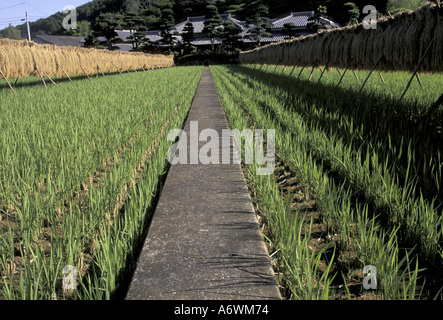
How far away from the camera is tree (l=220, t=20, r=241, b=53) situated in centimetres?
4000

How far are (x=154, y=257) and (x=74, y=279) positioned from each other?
1.04 feet

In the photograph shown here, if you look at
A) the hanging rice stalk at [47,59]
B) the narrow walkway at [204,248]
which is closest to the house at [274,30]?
the hanging rice stalk at [47,59]

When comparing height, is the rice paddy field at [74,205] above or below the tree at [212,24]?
below

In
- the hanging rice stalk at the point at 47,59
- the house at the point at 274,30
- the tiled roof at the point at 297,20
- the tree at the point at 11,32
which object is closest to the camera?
the hanging rice stalk at the point at 47,59

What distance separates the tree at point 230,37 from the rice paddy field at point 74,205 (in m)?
38.5

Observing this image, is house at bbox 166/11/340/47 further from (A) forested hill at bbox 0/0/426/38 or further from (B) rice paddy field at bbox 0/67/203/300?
(B) rice paddy field at bbox 0/67/203/300

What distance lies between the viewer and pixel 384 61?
6.02 metres

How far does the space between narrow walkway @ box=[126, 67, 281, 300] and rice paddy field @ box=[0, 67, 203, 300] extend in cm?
12

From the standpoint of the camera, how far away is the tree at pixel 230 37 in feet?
131

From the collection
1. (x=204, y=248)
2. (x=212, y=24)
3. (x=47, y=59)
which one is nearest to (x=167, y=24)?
(x=212, y=24)

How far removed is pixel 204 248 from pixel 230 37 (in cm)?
4199

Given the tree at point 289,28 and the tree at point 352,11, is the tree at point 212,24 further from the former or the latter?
the tree at point 352,11

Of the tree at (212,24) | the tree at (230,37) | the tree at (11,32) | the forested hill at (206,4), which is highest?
the tree at (11,32)
